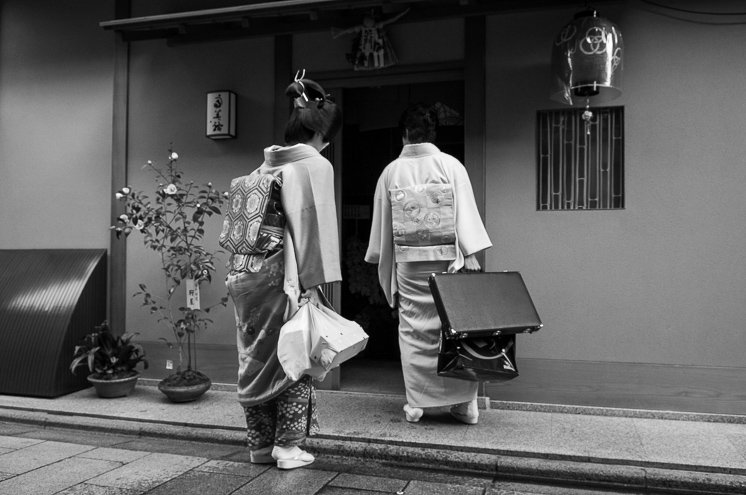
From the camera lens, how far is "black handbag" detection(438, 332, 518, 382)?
416 cm

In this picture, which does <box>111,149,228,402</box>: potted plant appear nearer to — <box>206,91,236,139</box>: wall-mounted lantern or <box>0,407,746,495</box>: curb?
<box>206,91,236,139</box>: wall-mounted lantern

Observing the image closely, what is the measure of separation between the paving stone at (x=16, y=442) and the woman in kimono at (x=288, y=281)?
1825 millimetres

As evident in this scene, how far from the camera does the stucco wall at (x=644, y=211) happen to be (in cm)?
471

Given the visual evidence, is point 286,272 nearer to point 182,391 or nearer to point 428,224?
point 428,224

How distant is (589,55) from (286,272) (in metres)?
2.72

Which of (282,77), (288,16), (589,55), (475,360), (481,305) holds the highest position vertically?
(288,16)

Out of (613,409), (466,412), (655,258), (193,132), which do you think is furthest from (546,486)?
(193,132)

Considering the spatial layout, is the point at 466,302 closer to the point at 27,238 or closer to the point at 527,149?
the point at 527,149

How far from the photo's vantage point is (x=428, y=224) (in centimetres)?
455

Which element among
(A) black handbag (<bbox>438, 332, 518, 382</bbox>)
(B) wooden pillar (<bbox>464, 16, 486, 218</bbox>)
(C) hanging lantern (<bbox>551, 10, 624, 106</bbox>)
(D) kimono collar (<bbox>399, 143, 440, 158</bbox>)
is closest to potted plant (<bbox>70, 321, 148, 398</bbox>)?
(A) black handbag (<bbox>438, 332, 518, 382</bbox>)

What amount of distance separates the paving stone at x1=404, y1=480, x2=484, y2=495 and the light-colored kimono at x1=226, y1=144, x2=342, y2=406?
3.03ft

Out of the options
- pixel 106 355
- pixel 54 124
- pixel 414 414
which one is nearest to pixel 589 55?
pixel 414 414

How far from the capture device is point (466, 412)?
4.58 metres

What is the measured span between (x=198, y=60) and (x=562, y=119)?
11.3 ft
